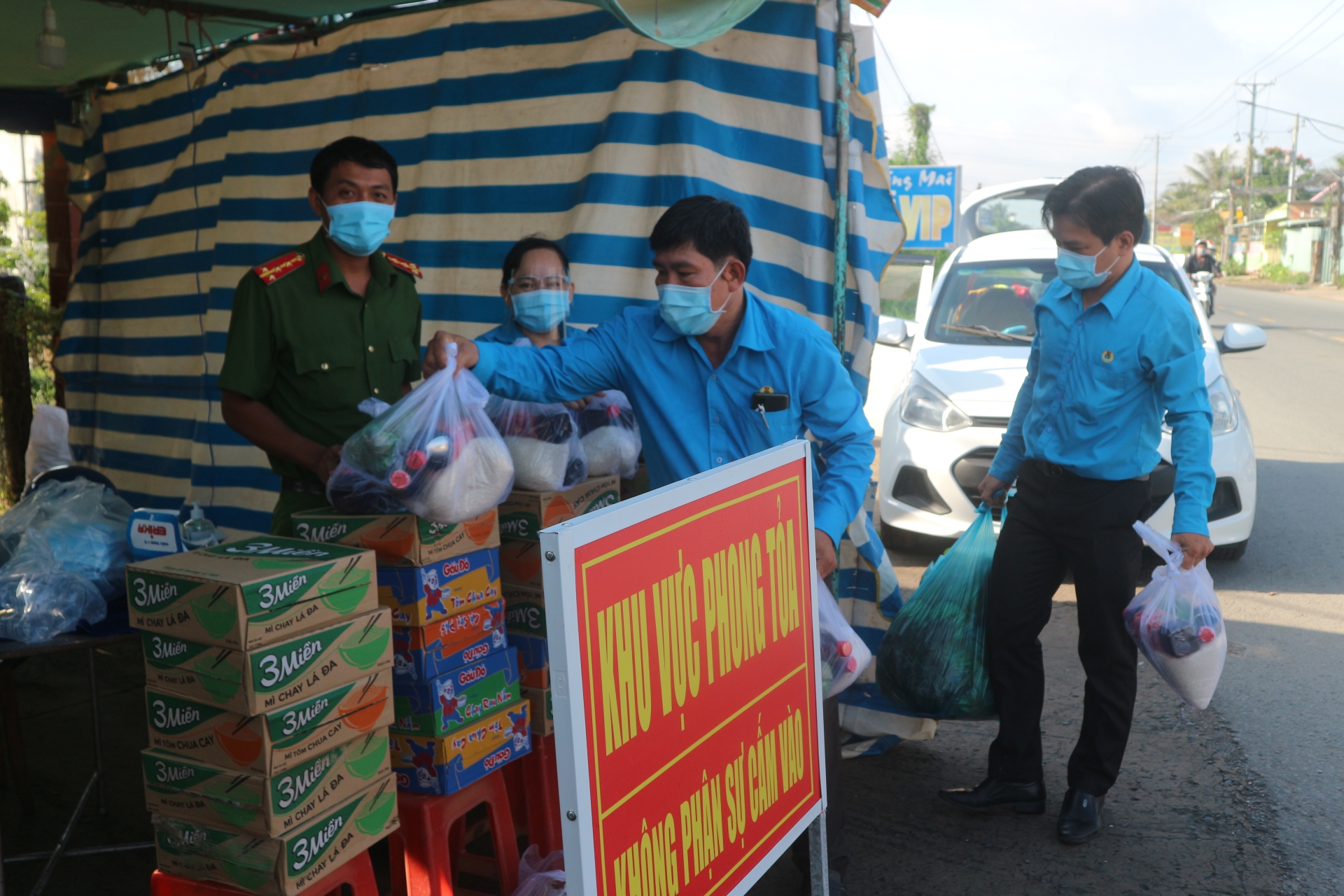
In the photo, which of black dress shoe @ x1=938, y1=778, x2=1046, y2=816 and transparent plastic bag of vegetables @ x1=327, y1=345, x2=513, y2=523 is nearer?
transparent plastic bag of vegetables @ x1=327, y1=345, x2=513, y2=523

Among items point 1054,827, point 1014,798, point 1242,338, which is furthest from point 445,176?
point 1242,338

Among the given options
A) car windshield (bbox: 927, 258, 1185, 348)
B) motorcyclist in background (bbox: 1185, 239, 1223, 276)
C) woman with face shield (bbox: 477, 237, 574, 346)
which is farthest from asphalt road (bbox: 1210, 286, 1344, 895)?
motorcyclist in background (bbox: 1185, 239, 1223, 276)

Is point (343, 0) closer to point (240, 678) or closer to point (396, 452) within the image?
point (396, 452)

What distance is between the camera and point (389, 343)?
3020mm

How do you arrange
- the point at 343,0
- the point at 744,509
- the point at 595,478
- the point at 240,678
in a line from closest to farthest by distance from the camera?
the point at 240,678, the point at 744,509, the point at 595,478, the point at 343,0

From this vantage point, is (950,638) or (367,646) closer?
(367,646)

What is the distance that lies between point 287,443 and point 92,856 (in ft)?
5.26

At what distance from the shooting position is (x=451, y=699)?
242 cm

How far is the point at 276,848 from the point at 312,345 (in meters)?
1.38

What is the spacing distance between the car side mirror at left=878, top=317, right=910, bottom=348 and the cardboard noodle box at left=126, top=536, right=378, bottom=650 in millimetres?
4131

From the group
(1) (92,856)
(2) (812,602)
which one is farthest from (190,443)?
(2) (812,602)

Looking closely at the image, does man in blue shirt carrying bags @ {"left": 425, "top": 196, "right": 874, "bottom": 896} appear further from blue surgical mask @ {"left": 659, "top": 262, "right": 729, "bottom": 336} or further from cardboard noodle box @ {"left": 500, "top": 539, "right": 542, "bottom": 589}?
cardboard noodle box @ {"left": 500, "top": 539, "right": 542, "bottom": 589}

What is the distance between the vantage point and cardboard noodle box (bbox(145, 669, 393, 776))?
1.97 meters

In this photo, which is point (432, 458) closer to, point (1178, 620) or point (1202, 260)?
point (1178, 620)
